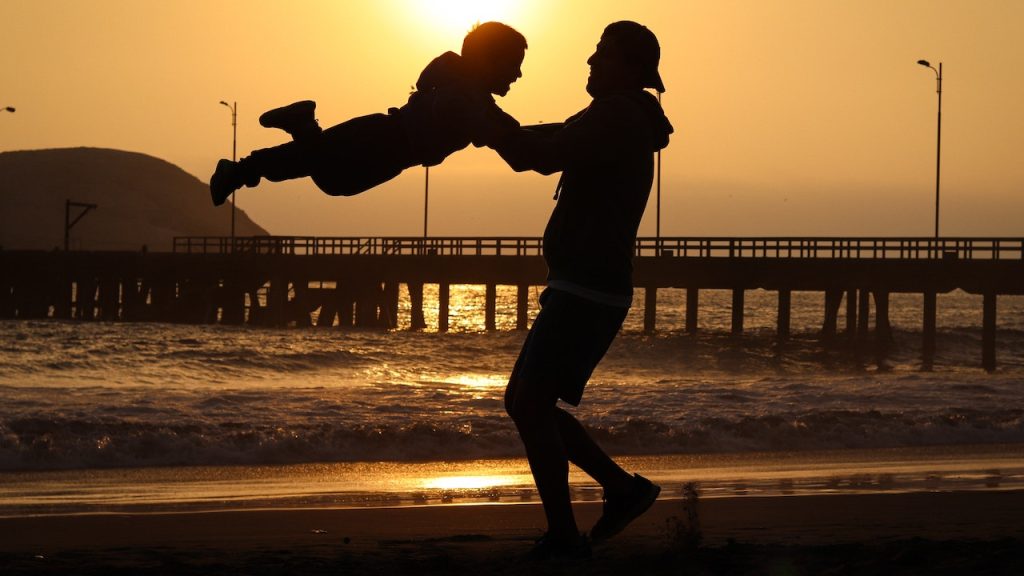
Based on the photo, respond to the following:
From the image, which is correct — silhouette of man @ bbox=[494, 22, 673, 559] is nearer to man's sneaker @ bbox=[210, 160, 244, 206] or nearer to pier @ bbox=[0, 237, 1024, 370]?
man's sneaker @ bbox=[210, 160, 244, 206]

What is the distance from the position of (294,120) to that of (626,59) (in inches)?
45.6

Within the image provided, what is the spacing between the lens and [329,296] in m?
52.0

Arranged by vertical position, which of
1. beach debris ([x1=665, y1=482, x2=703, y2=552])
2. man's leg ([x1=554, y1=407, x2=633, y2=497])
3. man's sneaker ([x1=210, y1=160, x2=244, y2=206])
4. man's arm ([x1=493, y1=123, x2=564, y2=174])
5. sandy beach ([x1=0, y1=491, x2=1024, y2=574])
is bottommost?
sandy beach ([x1=0, y1=491, x2=1024, y2=574])

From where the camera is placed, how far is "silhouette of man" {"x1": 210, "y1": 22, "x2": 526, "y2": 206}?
4668mm

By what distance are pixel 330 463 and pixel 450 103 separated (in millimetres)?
7521

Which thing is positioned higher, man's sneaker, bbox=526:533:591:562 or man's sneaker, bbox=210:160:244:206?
man's sneaker, bbox=210:160:244:206

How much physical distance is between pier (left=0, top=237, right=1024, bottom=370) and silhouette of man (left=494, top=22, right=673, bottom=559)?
3467 cm

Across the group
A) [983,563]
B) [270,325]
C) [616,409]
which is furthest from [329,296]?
[983,563]

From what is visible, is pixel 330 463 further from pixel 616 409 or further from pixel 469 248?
pixel 469 248

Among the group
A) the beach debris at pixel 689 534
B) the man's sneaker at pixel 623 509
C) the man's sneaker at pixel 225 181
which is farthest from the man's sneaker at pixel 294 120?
the beach debris at pixel 689 534

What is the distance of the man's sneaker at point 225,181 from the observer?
488cm

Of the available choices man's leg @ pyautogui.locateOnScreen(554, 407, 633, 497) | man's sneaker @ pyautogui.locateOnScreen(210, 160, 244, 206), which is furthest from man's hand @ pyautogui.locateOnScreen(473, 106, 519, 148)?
man's leg @ pyautogui.locateOnScreen(554, 407, 633, 497)

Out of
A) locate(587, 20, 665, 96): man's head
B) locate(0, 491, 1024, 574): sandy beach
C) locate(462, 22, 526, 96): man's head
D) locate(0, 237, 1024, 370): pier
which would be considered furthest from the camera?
locate(0, 237, 1024, 370): pier

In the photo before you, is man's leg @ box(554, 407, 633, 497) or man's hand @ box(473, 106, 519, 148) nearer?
man's hand @ box(473, 106, 519, 148)
